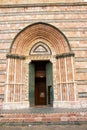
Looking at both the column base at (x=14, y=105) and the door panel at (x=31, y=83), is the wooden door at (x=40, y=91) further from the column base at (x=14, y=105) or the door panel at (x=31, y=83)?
the column base at (x=14, y=105)

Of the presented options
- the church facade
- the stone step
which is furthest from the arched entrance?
the stone step

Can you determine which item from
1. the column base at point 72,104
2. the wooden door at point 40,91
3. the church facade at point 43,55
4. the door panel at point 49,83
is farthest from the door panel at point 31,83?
the column base at point 72,104

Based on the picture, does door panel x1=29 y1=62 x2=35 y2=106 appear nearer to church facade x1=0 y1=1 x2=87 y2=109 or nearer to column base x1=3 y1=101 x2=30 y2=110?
church facade x1=0 y1=1 x2=87 y2=109

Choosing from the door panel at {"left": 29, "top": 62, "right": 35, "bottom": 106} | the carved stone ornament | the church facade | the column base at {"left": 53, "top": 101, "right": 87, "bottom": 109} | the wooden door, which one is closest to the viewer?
the column base at {"left": 53, "top": 101, "right": 87, "bottom": 109}

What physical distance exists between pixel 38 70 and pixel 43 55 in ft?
4.25

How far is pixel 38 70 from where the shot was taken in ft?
37.1

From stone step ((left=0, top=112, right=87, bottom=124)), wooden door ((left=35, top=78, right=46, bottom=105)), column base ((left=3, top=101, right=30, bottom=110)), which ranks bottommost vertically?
stone step ((left=0, top=112, right=87, bottom=124))

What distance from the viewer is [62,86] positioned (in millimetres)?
9633

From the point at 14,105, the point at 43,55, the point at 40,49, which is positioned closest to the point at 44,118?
the point at 14,105

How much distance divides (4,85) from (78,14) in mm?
6161

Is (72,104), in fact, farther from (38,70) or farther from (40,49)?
(40,49)

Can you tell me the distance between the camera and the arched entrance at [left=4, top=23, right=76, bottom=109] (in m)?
9.49

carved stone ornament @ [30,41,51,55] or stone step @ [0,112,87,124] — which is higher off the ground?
carved stone ornament @ [30,41,51,55]

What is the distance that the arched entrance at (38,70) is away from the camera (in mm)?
9492
